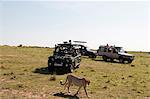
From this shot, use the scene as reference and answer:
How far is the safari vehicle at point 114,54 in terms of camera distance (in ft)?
117

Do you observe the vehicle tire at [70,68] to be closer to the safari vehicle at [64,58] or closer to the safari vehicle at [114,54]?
the safari vehicle at [64,58]

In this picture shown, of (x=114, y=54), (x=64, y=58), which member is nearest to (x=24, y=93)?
(x=64, y=58)

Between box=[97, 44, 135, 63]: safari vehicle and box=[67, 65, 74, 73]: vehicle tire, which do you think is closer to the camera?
box=[67, 65, 74, 73]: vehicle tire

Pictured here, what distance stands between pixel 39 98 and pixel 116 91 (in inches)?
191

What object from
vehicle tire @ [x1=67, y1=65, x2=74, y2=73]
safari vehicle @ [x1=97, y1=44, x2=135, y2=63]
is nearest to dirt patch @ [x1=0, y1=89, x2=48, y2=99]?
vehicle tire @ [x1=67, y1=65, x2=74, y2=73]

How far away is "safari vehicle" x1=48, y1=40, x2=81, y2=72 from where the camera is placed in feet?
75.5

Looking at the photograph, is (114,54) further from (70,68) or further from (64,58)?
(64,58)

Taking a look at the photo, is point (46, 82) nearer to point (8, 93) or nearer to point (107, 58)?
point (8, 93)

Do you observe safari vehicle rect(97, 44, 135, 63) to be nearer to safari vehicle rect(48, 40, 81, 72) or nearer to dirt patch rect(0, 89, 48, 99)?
safari vehicle rect(48, 40, 81, 72)

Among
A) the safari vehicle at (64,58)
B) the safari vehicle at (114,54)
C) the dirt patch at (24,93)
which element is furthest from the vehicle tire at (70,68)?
the safari vehicle at (114,54)

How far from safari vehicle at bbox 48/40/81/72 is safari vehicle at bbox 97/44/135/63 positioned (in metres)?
11.6

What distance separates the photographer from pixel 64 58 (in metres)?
23.1

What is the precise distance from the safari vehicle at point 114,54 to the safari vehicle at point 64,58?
38.2ft

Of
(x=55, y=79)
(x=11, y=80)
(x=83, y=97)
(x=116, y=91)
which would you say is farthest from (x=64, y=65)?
(x=83, y=97)
